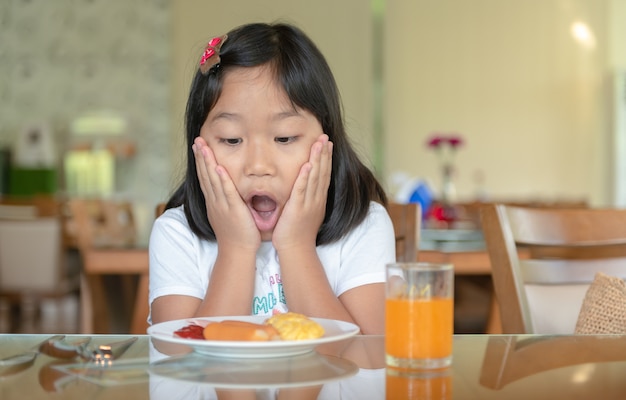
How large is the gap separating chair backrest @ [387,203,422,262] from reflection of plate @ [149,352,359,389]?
720 millimetres

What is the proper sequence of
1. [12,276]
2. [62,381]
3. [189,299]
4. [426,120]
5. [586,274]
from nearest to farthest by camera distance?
[62,381], [189,299], [586,274], [12,276], [426,120]

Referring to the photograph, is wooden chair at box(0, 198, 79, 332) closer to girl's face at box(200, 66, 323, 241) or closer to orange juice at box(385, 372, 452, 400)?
girl's face at box(200, 66, 323, 241)

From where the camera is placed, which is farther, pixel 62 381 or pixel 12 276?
pixel 12 276

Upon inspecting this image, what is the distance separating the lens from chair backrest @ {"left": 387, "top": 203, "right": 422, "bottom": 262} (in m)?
1.38

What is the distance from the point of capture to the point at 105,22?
8000 mm

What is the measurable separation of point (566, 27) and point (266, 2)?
2749 mm

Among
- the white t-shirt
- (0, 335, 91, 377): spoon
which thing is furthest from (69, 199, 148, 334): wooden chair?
(0, 335, 91, 377): spoon

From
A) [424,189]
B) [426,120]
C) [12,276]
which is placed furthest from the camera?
[426,120]

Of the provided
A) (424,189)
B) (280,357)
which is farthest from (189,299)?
(424,189)

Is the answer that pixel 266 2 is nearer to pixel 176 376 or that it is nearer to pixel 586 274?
pixel 586 274

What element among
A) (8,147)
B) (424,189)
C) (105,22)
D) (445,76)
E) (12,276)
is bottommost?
(12,276)

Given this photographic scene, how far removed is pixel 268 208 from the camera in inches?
45.9

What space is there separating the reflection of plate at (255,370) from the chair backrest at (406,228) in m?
0.72

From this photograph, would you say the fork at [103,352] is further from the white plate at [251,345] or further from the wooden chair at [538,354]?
the wooden chair at [538,354]
